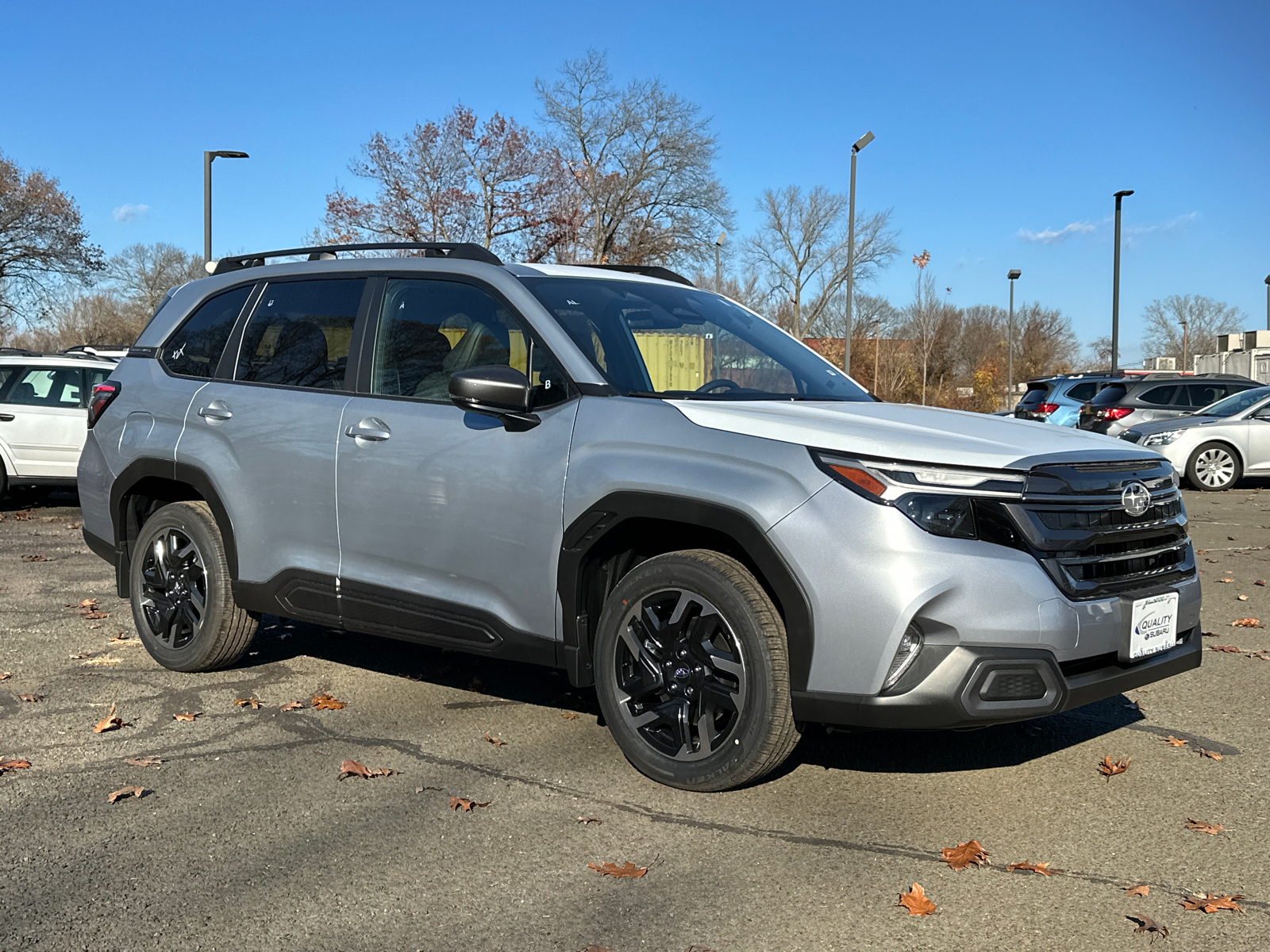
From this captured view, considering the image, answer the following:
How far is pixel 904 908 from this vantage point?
3369 mm

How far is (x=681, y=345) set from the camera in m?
5.30

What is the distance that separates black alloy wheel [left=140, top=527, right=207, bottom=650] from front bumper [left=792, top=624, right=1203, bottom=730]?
3279mm

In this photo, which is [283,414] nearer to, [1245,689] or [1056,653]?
[1056,653]

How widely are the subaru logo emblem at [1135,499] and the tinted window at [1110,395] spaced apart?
55.3 ft

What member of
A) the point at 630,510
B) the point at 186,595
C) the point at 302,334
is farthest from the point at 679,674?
the point at 186,595

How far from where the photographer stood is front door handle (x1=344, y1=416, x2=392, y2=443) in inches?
196

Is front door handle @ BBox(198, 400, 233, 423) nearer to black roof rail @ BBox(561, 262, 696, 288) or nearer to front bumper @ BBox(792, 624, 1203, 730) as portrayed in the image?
black roof rail @ BBox(561, 262, 696, 288)

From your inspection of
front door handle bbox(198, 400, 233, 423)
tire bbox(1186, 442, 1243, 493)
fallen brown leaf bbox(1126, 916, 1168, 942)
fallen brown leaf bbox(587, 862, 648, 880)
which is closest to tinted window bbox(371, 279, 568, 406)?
front door handle bbox(198, 400, 233, 423)

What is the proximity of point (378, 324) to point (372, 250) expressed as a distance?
737mm

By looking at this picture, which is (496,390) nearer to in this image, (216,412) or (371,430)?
(371,430)

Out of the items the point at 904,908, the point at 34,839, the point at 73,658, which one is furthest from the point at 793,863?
the point at 73,658

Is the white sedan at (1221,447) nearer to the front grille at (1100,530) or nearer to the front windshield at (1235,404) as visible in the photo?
Result: the front windshield at (1235,404)

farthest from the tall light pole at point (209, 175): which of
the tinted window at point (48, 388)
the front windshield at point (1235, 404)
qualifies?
the front windshield at point (1235, 404)

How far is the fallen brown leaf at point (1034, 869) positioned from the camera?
362 centimetres
